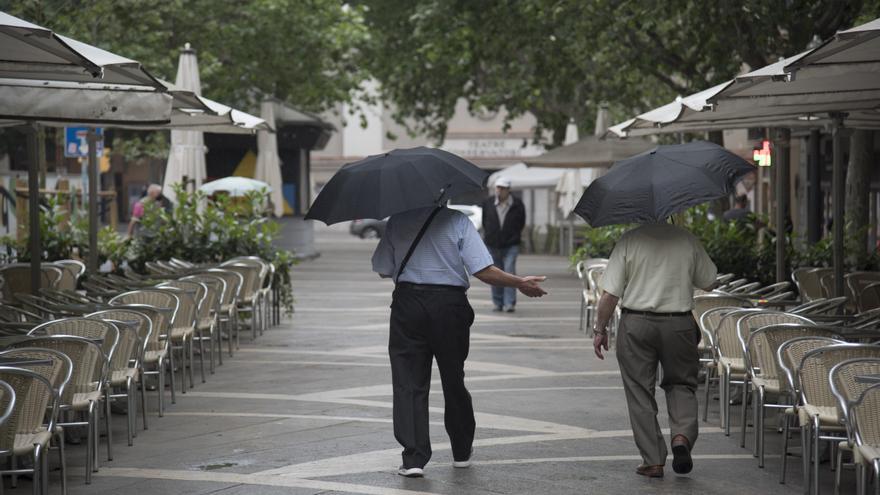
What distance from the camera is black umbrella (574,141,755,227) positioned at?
8.49m

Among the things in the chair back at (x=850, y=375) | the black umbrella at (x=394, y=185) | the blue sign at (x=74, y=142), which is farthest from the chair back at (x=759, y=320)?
the blue sign at (x=74, y=142)

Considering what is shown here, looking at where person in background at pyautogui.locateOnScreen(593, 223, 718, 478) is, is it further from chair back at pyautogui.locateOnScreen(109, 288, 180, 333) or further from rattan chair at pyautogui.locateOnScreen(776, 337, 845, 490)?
chair back at pyautogui.locateOnScreen(109, 288, 180, 333)

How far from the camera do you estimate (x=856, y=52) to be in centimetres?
838

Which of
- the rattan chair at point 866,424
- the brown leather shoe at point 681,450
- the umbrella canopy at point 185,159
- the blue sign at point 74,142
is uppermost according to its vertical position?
the blue sign at point 74,142

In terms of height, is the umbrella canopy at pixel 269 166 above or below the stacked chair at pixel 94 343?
above

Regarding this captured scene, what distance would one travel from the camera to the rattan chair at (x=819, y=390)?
7668 mm

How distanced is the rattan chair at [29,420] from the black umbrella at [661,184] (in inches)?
131

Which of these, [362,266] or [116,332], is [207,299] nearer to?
[116,332]

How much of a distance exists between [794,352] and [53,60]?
15.8 ft

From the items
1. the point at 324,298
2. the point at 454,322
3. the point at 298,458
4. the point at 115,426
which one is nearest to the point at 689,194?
the point at 454,322

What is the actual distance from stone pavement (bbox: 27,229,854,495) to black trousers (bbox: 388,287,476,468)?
283 mm

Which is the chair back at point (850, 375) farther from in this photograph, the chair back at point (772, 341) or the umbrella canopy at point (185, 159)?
the umbrella canopy at point (185, 159)

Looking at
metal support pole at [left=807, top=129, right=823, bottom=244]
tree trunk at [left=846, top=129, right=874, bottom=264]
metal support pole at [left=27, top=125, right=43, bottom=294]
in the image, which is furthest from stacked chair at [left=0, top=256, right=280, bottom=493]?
metal support pole at [left=807, top=129, right=823, bottom=244]

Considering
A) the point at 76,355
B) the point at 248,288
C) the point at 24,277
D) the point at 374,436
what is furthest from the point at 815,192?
the point at 76,355
